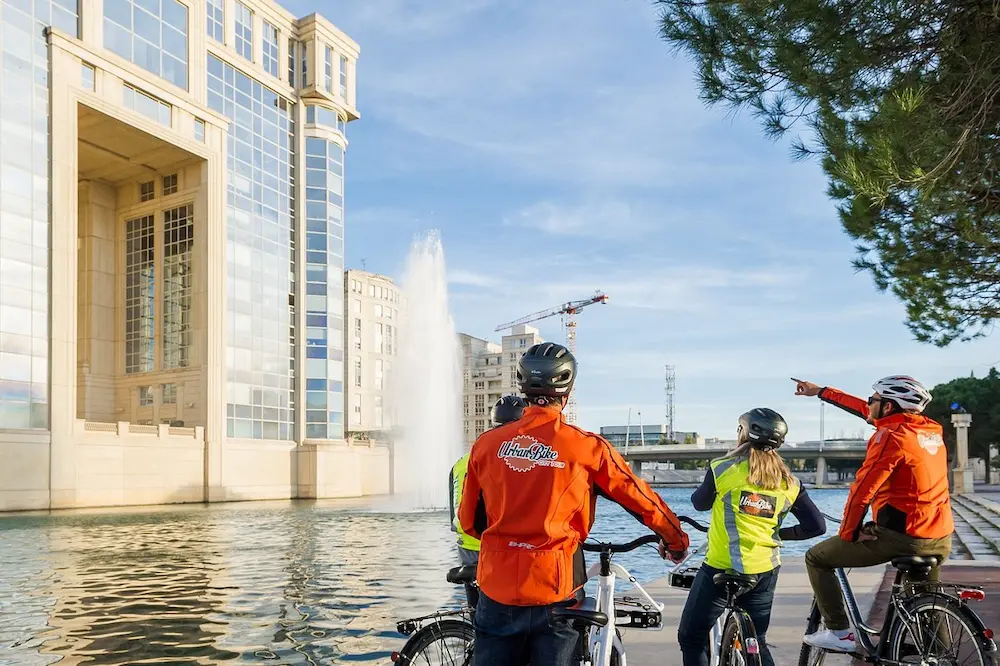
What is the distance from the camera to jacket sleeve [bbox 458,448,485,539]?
12.9ft

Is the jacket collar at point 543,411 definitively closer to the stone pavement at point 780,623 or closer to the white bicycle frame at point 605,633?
the white bicycle frame at point 605,633

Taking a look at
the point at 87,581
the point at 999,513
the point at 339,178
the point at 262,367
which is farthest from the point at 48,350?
the point at 999,513

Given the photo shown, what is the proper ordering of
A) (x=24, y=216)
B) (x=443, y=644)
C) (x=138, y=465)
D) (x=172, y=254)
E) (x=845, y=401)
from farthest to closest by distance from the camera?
(x=172, y=254) < (x=138, y=465) < (x=24, y=216) < (x=845, y=401) < (x=443, y=644)

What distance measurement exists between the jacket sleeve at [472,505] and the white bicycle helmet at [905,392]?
10.3 feet

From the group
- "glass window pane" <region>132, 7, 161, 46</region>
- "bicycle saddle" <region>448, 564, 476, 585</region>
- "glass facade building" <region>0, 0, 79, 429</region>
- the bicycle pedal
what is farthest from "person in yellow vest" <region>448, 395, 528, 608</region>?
"glass window pane" <region>132, 7, 161, 46</region>

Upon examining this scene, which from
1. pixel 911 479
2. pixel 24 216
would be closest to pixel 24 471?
pixel 24 216

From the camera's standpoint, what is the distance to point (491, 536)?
3.77 metres

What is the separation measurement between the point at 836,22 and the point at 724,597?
4841 millimetres

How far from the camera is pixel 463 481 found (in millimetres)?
5664

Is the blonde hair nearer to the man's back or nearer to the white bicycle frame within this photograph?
the man's back

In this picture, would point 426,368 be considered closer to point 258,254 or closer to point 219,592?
point 258,254

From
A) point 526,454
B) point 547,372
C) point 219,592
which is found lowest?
point 219,592

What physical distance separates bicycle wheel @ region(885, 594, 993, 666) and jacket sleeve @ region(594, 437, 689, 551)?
2.09m

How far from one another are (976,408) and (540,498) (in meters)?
91.1
